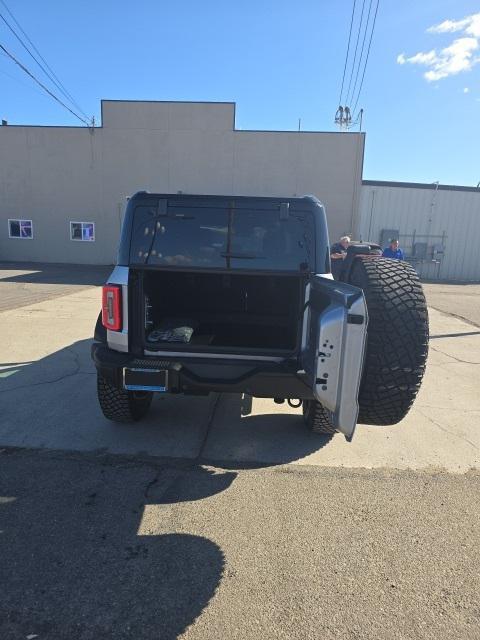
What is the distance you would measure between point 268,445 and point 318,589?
160 cm

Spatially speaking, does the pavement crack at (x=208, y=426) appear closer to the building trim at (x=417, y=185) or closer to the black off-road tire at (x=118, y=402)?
the black off-road tire at (x=118, y=402)

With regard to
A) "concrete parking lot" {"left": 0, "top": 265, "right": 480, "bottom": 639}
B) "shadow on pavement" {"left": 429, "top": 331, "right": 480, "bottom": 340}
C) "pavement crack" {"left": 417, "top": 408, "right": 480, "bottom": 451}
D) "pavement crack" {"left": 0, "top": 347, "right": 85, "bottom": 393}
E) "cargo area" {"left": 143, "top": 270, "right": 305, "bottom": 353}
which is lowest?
"shadow on pavement" {"left": 429, "top": 331, "right": 480, "bottom": 340}

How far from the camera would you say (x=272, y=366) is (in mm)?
3191

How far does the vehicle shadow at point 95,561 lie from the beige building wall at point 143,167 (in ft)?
63.5

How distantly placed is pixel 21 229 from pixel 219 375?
2372cm

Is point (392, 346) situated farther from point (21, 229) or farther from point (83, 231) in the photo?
point (21, 229)

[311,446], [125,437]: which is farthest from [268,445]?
[125,437]

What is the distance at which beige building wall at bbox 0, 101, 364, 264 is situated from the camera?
21.2m

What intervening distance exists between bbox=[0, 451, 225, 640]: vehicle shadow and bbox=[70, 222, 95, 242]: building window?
838 inches

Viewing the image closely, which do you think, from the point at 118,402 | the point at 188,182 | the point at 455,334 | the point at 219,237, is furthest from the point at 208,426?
the point at 188,182

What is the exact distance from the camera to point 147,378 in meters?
3.15

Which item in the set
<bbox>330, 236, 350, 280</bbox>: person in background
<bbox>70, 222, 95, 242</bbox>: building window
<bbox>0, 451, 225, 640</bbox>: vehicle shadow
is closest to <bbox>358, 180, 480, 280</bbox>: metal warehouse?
<bbox>70, 222, 95, 242</bbox>: building window

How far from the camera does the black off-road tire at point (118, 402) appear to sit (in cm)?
374

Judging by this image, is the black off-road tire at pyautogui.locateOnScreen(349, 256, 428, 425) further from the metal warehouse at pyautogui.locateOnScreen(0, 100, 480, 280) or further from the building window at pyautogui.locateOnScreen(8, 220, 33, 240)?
the building window at pyautogui.locateOnScreen(8, 220, 33, 240)
